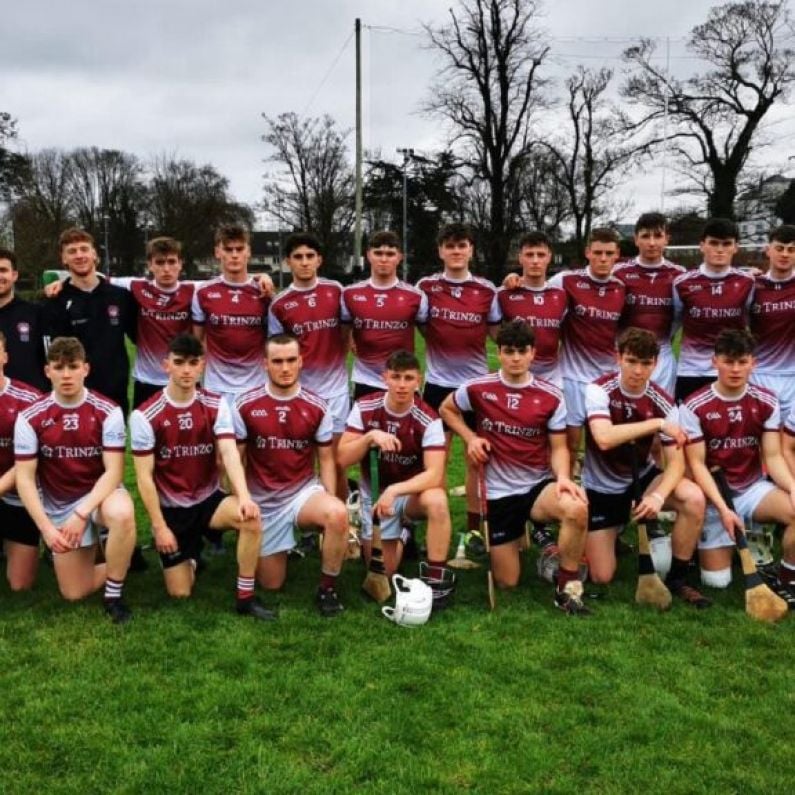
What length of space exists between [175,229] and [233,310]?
2110 inches

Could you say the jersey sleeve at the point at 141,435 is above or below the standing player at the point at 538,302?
below

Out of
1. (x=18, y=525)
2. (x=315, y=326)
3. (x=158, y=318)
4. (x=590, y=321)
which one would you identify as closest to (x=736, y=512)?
(x=590, y=321)

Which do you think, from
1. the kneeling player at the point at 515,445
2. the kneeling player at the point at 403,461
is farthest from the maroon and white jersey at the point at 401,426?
the kneeling player at the point at 515,445

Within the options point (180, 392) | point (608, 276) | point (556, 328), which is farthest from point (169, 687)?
point (608, 276)

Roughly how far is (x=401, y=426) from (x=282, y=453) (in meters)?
0.76

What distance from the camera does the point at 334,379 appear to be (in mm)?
5867

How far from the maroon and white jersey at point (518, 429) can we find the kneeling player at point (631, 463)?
0.26 m

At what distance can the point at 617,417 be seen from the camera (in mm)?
5039

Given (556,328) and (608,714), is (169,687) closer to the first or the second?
(608,714)

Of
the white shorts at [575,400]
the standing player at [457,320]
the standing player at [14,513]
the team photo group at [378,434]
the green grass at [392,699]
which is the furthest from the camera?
the white shorts at [575,400]

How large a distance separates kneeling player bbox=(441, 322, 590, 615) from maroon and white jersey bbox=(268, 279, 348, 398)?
121cm

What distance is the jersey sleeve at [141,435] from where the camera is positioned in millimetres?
4582

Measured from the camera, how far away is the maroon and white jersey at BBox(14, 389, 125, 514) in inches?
182

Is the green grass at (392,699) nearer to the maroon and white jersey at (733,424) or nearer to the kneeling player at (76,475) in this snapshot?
the kneeling player at (76,475)
